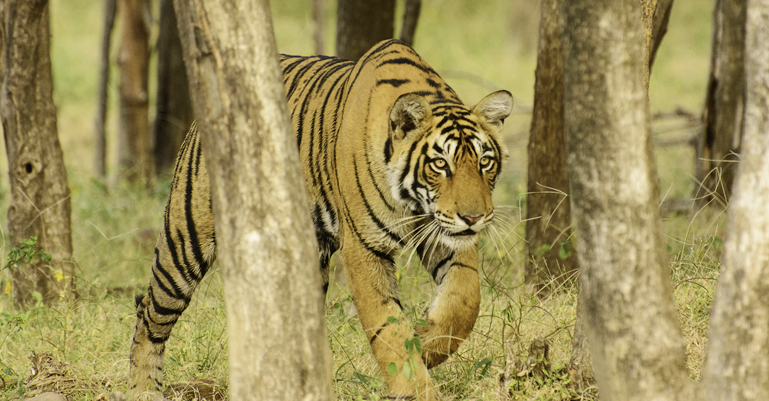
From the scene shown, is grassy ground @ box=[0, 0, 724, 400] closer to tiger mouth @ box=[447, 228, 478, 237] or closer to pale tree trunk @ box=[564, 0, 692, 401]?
tiger mouth @ box=[447, 228, 478, 237]

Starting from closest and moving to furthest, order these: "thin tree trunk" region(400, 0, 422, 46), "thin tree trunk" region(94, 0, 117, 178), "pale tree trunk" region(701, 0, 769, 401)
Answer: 1. "pale tree trunk" region(701, 0, 769, 401)
2. "thin tree trunk" region(400, 0, 422, 46)
3. "thin tree trunk" region(94, 0, 117, 178)

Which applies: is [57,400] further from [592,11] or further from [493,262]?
[493,262]

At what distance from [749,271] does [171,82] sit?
6.50m

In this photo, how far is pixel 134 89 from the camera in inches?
304

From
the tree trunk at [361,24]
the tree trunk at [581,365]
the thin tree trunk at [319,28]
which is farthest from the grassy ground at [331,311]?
the thin tree trunk at [319,28]

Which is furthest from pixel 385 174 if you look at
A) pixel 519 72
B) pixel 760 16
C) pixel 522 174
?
pixel 519 72

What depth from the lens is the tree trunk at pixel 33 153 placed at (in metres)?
4.02

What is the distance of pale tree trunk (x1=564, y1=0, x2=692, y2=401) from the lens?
78.0 inches

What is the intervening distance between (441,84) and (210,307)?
1.68m

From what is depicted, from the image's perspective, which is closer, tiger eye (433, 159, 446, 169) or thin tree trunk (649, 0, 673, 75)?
tiger eye (433, 159, 446, 169)

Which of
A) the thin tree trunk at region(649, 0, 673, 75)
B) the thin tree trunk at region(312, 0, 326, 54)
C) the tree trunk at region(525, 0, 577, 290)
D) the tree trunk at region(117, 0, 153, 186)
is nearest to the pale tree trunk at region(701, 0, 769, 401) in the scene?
the tree trunk at region(525, 0, 577, 290)

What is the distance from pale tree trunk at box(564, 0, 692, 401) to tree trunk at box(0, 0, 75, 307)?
294 centimetres

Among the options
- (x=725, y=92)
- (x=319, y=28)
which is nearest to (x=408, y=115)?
(x=725, y=92)

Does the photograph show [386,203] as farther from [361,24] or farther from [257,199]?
[361,24]
